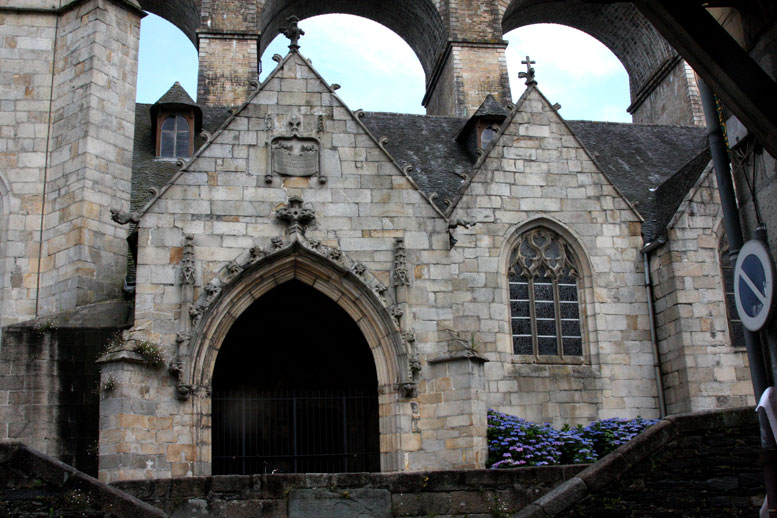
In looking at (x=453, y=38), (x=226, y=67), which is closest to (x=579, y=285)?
(x=453, y=38)

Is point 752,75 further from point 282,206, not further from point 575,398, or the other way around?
point 575,398

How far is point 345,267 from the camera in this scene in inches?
533

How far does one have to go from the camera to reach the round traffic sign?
566 cm

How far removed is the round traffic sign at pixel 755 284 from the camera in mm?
5660

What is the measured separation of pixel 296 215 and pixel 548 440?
4.89 m

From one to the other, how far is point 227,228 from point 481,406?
A: 4343mm

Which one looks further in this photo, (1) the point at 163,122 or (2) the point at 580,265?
(1) the point at 163,122

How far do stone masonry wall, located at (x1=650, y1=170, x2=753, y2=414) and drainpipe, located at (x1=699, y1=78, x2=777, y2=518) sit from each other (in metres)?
9.02

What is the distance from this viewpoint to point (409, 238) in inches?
551

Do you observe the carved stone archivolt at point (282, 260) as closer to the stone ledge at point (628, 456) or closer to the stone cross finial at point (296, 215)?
the stone cross finial at point (296, 215)

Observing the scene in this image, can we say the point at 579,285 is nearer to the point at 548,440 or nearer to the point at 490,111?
the point at 548,440

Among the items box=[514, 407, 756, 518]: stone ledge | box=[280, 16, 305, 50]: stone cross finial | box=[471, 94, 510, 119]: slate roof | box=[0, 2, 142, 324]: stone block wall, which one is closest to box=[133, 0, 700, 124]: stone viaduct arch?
box=[471, 94, 510, 119]: slate roof

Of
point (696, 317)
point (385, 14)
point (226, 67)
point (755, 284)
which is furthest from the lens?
point (385, 14)

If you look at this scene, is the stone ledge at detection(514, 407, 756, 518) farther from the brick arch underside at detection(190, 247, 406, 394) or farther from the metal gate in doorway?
the metal gate in doorway
